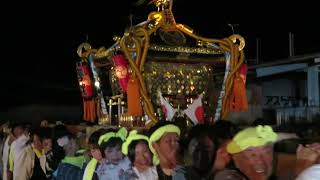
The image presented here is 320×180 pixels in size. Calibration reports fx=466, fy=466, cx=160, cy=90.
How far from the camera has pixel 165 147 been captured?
11.6 feet

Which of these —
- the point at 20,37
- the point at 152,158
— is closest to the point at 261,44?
the point at 20,37

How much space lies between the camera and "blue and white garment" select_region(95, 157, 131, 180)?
3.59 m

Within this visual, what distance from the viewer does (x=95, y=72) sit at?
7684 mm

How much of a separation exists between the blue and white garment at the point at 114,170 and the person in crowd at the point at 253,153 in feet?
4.19

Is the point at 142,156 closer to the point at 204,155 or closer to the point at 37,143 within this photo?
the point at 204,155

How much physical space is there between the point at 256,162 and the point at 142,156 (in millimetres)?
1353

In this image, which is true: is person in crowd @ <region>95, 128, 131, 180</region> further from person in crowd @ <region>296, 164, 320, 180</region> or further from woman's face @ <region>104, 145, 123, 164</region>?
person in crowd @ <region>296, 164, 320, 180</region>

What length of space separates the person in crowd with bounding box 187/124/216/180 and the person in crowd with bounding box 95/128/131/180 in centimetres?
80

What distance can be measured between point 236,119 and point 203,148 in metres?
4.75

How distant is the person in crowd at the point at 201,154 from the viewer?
9.11 ft

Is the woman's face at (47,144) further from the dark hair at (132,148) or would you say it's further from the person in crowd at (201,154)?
the person in crowd at (201,154)

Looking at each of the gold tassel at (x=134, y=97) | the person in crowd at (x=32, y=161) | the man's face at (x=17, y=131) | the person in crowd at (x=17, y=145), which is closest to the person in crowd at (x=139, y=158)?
the person in crowd at (x=32, y=161)

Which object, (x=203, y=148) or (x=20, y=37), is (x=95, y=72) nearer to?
(x=203, y=148)

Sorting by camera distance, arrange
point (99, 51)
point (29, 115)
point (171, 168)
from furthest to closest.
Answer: point (29, 115), point (99, 51), point (171, 168)
